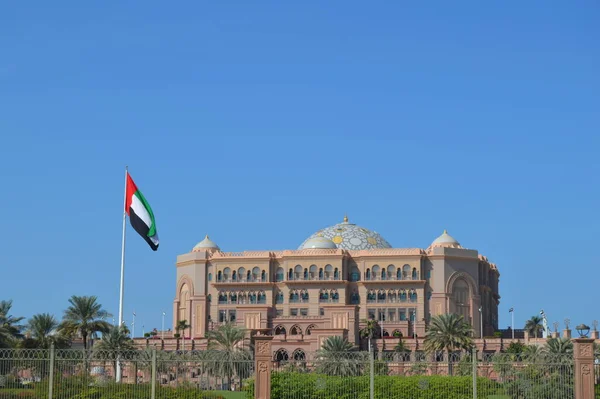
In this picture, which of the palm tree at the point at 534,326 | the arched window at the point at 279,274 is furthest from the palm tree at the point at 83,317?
the palm tree at the point at 534,326

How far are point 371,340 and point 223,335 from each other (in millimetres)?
17376

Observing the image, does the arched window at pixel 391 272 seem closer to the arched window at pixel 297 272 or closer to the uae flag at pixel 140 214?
the arched window at pixel 297 272

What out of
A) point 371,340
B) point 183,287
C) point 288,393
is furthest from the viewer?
point 183,287

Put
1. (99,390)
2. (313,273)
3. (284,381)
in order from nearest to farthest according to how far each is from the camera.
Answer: (99,390) < (284,381) < (313,273)

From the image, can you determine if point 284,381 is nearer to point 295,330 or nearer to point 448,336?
point 448,336

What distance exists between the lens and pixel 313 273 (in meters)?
98.1

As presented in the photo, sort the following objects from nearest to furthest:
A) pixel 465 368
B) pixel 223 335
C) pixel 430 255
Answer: pixel 465 368, pixel 223 335, pixel 430 255

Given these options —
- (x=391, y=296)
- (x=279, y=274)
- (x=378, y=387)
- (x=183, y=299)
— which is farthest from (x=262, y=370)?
(x=183, y=299)

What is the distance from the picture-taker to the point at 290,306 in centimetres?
9806

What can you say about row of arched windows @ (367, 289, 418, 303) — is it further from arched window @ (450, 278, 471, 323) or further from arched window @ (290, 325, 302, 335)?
arched window @ (290, 325, 302, 335)

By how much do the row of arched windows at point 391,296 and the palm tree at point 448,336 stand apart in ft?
81.6

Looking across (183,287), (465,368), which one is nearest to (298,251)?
(183,287)

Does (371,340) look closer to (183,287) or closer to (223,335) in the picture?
(223,335)

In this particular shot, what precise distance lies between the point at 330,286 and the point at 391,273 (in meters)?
5.95
